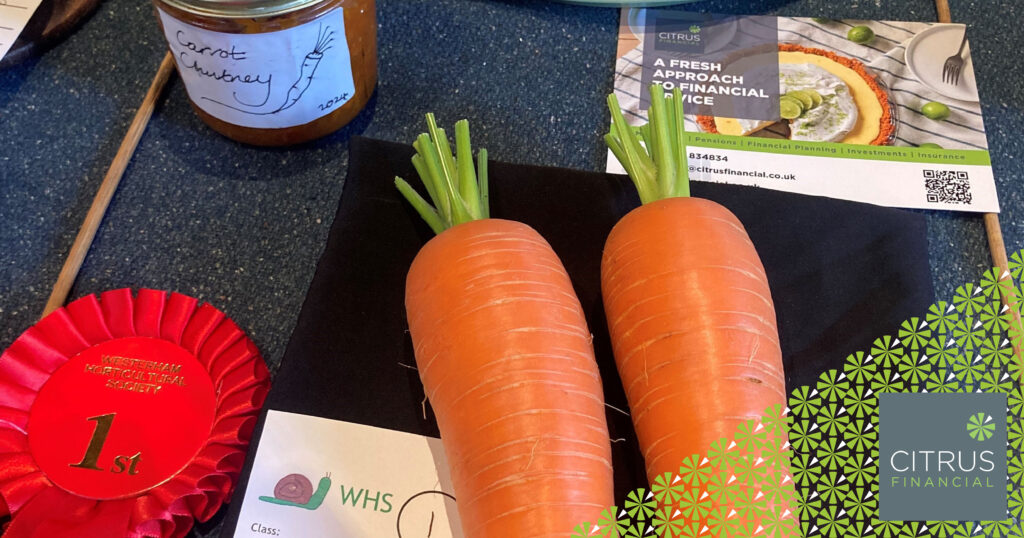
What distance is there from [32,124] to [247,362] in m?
0.45

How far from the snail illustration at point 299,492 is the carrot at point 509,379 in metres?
0.11

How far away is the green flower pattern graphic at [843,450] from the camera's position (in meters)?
0.52

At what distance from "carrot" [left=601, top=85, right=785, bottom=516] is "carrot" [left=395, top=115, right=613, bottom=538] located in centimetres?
4

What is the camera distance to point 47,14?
0.88m

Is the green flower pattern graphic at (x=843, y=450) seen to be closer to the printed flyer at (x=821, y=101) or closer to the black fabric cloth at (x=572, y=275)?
the black fabric cloth at (x=572, y=275)

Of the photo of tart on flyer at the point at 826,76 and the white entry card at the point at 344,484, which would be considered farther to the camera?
the photo of tart on flyer at the point at 826,76

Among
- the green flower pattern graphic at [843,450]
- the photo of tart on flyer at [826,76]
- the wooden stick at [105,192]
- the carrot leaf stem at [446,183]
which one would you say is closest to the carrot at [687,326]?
the green flower pattern graphic at [843,450]

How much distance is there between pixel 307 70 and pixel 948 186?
71 cm

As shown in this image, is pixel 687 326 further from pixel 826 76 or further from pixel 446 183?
pixel 826 76

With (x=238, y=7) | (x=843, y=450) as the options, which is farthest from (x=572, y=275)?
(x=238, y=7)

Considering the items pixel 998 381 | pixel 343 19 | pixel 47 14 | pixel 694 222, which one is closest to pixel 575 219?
pixel 694 222

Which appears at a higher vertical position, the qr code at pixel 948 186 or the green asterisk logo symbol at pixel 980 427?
the qr code at pixel 948 186

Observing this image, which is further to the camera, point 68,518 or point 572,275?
point 572,275

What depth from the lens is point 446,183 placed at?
67 centimetres
